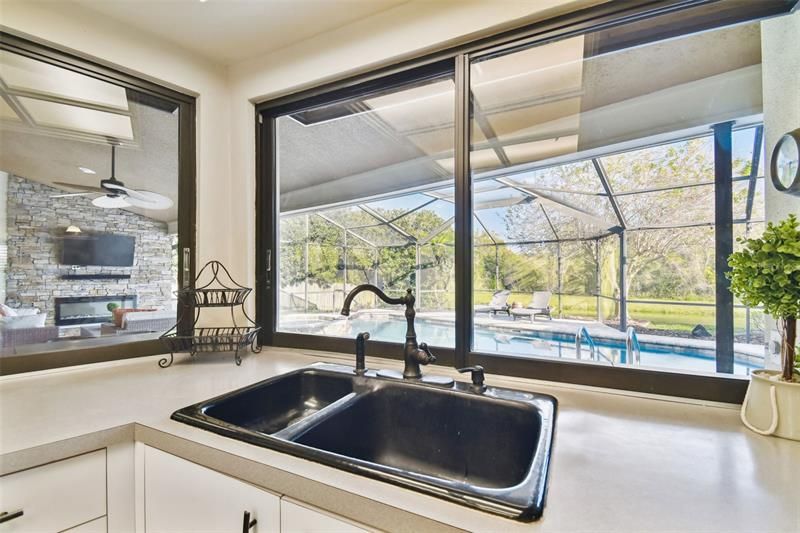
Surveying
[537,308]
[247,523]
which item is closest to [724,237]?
Answer: [537,308]

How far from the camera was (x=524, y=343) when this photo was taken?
132 cm

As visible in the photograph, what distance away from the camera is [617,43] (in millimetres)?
1202

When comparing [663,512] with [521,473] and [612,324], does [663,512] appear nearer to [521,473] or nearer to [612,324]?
[521,473]

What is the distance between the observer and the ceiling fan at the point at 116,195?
1.43 meters

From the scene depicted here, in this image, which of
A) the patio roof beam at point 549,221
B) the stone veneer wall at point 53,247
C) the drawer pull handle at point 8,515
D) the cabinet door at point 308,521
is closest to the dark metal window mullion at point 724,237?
the patio roof beam at point 549,221

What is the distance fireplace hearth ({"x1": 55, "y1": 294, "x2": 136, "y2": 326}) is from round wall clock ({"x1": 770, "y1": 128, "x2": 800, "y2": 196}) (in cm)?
219

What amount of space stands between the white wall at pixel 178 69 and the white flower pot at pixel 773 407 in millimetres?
1905

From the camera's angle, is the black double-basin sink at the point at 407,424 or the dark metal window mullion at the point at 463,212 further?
the dark metal window mullion at the point at 463,212

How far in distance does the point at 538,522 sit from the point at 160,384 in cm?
118

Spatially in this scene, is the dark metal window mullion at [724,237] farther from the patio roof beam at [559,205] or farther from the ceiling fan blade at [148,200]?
the ceiling fan blade at [148,200]

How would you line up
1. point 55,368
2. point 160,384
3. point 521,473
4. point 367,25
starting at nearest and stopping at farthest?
1. point 521,473
2. point 160,384
3. point 55,368
4. point 367,25

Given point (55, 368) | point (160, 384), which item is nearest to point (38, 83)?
point (55, 368)

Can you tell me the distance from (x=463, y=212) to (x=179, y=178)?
1.31 metres

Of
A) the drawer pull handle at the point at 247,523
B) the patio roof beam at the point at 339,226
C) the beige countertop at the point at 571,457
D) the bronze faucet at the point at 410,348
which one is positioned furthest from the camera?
the patio roof beam at the point at 339,226
